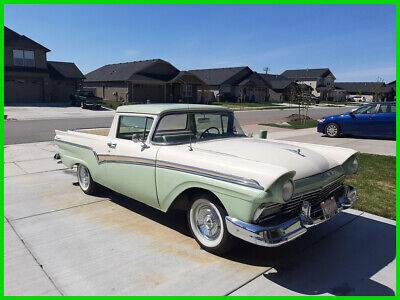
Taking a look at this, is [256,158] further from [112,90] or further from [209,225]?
[112,90]

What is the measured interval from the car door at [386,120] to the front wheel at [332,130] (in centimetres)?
143

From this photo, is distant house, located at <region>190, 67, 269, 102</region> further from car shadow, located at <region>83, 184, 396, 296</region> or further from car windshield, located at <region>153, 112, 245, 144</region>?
car shadow, located at <region>83, 184, 396, 296</region>

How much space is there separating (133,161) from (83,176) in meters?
1.87

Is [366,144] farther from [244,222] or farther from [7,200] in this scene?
[7,200]

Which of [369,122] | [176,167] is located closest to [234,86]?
[369,122]

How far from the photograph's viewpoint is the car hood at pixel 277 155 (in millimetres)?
3615

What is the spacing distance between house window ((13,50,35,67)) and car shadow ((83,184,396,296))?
34.6 m

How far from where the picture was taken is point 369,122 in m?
12.4

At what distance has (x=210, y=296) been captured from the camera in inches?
117

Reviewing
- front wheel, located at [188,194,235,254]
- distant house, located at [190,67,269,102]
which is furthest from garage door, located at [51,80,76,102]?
front wheel, located at [188,194,235,254]

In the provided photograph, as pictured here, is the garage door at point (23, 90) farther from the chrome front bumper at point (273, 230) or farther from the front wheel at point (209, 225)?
the chrome front bumper at point (273, 230)

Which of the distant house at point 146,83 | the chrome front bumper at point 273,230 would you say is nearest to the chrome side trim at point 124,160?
the chrome front bumper at point 273,230

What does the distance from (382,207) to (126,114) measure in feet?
13.5

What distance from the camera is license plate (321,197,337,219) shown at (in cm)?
359
